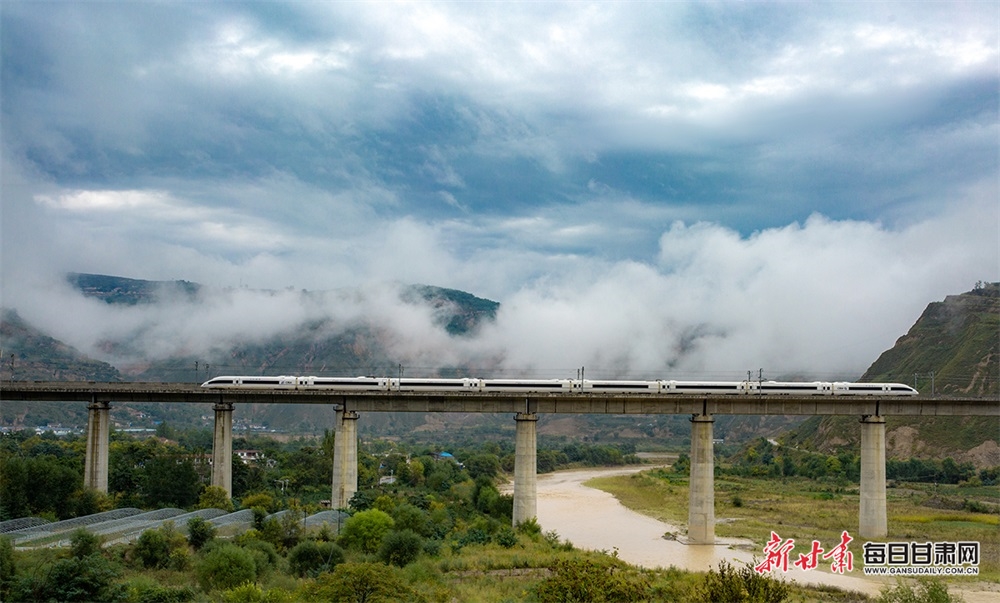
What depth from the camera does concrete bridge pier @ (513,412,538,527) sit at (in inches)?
2389

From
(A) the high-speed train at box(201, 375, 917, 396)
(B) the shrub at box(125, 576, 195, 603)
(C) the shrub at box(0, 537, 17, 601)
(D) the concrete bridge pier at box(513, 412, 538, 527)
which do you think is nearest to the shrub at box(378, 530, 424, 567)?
(B) the shrub at box(125, 576, 195, 603)

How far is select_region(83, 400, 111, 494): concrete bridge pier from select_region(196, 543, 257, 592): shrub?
34857mm

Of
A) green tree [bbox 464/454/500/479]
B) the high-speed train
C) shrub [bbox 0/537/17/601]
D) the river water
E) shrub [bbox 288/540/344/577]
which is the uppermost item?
the high-speed train

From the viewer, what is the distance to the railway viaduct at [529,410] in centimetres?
6122

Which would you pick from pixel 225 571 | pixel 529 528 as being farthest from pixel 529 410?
pixel 225 571

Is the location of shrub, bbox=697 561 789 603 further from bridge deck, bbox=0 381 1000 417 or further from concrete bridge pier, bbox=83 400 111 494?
concrete bridge pier, bbox=83 400 111 494

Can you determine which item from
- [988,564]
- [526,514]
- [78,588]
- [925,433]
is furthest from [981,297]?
[78,588]

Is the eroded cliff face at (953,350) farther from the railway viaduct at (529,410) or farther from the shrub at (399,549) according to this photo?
the shrub at (399,549)

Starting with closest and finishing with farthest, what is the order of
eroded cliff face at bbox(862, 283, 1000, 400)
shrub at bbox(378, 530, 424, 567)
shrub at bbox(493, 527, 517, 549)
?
shrub at bbox(378, 530, 424, 567), shrub at bbox(493, 527, 517, 549), eroded cliff face at bbox(862, 283, 1000, 400)

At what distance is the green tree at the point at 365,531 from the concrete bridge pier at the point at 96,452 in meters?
29.2

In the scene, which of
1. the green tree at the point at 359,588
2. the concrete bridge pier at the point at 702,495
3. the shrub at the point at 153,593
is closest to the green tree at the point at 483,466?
the concrete bridge pier at the point at 702,495

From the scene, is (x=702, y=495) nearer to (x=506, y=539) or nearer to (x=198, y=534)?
(x=506, y=539)

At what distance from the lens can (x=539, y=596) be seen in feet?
110

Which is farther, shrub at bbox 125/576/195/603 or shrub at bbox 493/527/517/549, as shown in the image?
shrub at bbox 493/527/517/549
